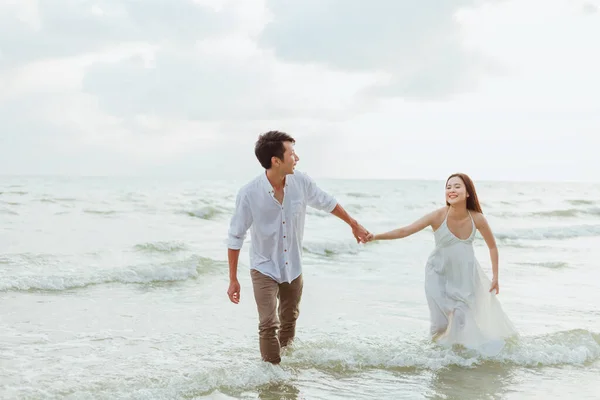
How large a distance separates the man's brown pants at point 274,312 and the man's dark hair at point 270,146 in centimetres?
98

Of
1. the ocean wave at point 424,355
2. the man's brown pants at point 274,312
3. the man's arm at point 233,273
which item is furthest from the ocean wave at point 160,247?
the man's arm at point 233,273

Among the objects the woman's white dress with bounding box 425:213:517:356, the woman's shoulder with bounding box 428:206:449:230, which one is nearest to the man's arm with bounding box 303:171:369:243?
the woman's shoulder with bounding box 428:206:449:230

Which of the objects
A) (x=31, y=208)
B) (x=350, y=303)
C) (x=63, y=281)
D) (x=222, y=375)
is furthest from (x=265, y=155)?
(x=31, y=208)

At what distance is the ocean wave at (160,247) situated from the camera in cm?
1477

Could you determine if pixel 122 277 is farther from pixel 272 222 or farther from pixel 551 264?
pixel 551 264

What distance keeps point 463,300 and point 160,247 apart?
10.0 metres

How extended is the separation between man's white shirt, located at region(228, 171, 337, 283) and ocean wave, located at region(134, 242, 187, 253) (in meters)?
9.83

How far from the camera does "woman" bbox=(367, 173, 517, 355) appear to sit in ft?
20.2

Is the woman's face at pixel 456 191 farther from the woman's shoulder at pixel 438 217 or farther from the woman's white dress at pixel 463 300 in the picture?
the woman's white dress at pixel 463 300

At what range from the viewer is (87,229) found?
18.3 meters

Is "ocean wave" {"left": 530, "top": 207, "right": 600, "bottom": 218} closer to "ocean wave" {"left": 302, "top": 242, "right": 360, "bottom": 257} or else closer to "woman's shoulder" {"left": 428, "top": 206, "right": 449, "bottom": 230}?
"ocean wave" {"left": 302, "top": 242, "right": 360, "bottom": 257}

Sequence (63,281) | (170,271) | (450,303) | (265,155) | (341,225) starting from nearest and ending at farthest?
(265,155)
(450,303)
(63,281)
(170,271)
(341,225)

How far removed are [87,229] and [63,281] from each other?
817 cm

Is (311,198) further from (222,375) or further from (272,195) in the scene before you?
→ (222,375)
